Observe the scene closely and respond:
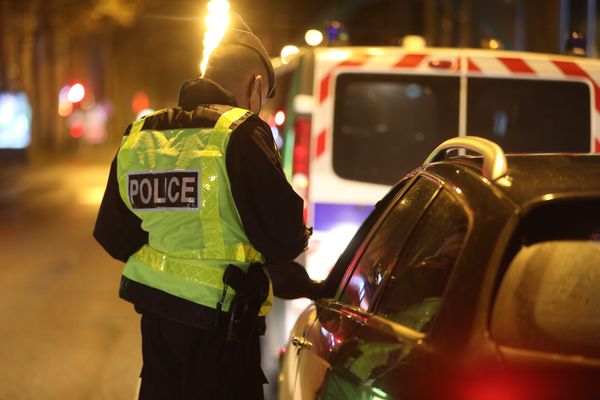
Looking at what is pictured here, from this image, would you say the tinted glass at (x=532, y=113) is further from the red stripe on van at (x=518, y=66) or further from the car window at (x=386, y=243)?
the car window at (x=386, y=243)

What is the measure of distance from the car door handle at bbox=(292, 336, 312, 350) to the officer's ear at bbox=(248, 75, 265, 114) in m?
0.81

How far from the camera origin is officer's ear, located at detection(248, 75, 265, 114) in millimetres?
3588

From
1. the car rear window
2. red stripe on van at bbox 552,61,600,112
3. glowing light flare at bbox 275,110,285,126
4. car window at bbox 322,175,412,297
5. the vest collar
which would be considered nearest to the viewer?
the car rear window

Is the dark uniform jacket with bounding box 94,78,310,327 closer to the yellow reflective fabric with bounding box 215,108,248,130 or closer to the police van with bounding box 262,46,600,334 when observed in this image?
the yellow reflective fabric with bounding box 215,108,248,130

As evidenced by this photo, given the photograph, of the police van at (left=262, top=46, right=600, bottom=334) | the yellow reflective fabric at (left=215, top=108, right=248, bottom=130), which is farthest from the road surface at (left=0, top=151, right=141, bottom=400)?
the yellow reflective fabric at (left=215, top=108, right=248, bottom=130)

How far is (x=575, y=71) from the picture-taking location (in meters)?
5.28

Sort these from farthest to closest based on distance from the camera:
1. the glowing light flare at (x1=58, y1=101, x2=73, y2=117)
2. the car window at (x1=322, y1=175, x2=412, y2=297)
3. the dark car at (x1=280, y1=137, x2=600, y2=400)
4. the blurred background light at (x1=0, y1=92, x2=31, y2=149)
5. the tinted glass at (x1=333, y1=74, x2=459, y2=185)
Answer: the glowing light flare at (x1=58, y1=101, x2=73, y2=117), the blurred background light at (x1=0, y1=92, x2=31, y2=149), the tinted glass at (x1=333, y1=74, x2=459, y2=185), the car window at (x1=322, y1=175, x2=412, y2=297), the dark car at (x1=280, y1=137, x2=600, y2=400)

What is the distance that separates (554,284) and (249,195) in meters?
1.23

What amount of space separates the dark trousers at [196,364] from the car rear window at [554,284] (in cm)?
128

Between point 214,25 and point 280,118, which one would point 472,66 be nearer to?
point 214,25

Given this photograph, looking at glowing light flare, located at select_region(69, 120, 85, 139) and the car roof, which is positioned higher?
the car roof

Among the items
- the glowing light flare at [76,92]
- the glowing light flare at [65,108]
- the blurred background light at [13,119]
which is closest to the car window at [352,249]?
the blurred background light at [13,119]

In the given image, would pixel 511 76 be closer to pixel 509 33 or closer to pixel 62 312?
pixel 62 312

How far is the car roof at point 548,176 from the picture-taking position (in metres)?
2.32
